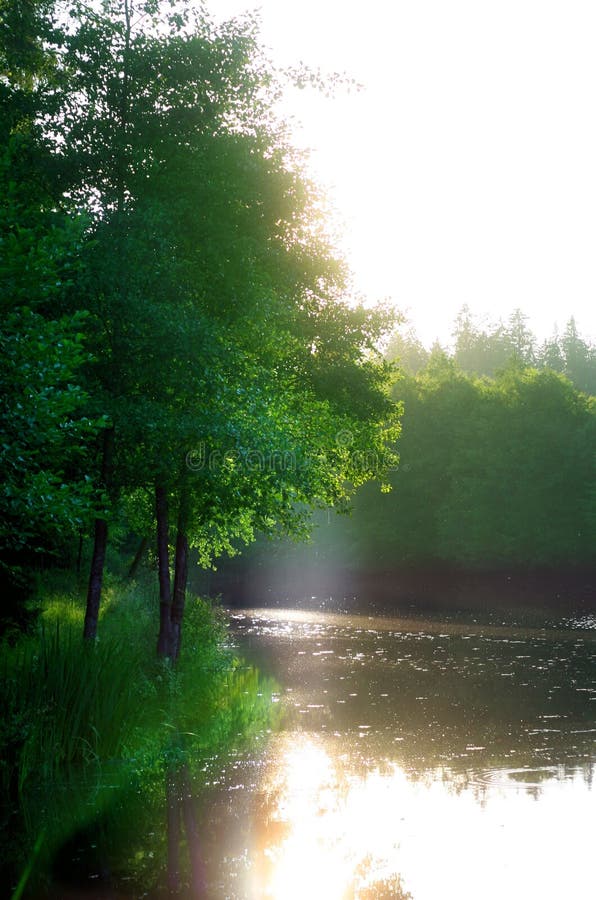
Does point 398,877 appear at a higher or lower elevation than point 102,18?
lower

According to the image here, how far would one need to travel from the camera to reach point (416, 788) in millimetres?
12781

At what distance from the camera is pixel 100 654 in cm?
1336

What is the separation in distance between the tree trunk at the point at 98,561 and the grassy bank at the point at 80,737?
1288 mm

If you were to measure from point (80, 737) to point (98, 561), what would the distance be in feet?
13.5

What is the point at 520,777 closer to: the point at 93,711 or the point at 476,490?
the point at 93,711

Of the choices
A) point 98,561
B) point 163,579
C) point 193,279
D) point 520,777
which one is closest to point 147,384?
point 193,279

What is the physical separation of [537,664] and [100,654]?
16686 millimetres

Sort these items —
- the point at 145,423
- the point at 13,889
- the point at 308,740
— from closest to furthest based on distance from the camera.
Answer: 1. the point at 13,889
2. the point at 145,423
3. the point at 308,740

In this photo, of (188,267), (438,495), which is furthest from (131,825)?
(438,495)

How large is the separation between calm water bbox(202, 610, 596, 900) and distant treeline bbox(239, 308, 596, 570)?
33349mm

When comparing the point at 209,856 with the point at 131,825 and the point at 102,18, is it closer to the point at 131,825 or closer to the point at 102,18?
the point at 131,825

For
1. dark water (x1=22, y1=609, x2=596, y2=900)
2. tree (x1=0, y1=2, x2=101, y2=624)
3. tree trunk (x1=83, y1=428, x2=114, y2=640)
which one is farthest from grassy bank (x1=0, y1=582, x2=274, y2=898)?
tree (x1=0, y1=2, x2=101, y2=624)

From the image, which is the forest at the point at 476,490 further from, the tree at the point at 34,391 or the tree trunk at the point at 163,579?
the tree at the point at 34,391

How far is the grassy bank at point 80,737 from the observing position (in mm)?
10492
